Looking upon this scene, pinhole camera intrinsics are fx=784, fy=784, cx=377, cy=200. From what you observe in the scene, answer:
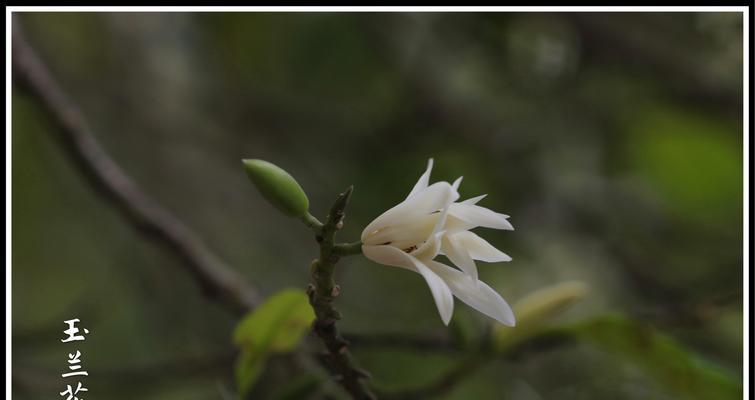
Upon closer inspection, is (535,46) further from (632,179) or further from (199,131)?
(199,131)

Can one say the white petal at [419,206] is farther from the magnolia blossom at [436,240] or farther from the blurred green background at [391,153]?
the blurred green background at [391,153]

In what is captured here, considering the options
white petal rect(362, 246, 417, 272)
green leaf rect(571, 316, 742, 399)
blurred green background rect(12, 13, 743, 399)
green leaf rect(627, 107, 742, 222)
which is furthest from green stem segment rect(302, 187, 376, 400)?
green leaf rect(627, 107, 742, 222)

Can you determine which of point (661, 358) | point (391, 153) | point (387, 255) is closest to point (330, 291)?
point (387, 255)

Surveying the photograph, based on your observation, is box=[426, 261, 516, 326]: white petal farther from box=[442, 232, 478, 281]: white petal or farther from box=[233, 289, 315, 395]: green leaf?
box=[233, 289, 315, 395]: green leaf

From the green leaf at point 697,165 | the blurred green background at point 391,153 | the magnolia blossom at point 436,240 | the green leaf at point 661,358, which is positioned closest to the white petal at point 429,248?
the magnolia blossom at point 436,240

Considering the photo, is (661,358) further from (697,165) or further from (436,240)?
(697,165)

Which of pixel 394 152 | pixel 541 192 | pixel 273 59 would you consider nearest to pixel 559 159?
pixel 541 192
